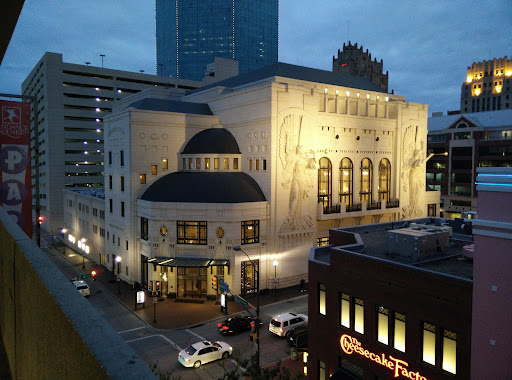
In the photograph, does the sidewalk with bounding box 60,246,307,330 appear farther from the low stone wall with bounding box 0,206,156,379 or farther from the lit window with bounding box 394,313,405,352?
the low stone wall with bounding box 0,206,156,379

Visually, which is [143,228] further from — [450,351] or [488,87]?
[488,87]

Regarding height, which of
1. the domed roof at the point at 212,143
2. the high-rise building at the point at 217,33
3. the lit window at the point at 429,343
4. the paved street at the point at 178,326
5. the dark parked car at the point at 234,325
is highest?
the high-rise building at the point at 217,33

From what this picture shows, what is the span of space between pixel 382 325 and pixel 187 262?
25676 millimetres

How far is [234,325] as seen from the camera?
3425 centimetres

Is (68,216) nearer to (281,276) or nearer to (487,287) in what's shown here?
(281,276)

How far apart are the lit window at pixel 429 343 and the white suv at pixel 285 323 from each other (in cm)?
1516

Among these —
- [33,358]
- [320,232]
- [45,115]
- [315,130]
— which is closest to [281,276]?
[320,232]

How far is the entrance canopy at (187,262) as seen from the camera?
42.5 metres

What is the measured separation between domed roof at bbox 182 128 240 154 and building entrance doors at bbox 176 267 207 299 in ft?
50.2

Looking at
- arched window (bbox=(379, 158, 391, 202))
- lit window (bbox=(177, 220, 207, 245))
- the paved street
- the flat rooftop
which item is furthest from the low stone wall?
arched window (bbox=(379, 158, 391, 202))

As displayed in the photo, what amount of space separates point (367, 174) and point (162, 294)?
106 ft

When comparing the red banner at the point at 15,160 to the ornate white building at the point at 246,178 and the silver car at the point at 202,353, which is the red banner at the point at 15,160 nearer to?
the silver car at the point at 202,353

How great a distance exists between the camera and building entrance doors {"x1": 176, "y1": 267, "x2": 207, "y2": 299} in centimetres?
4384

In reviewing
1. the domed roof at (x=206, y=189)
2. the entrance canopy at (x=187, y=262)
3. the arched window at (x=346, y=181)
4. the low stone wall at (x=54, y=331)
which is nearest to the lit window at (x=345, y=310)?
the entrance canopy at (x=187, y=262)
